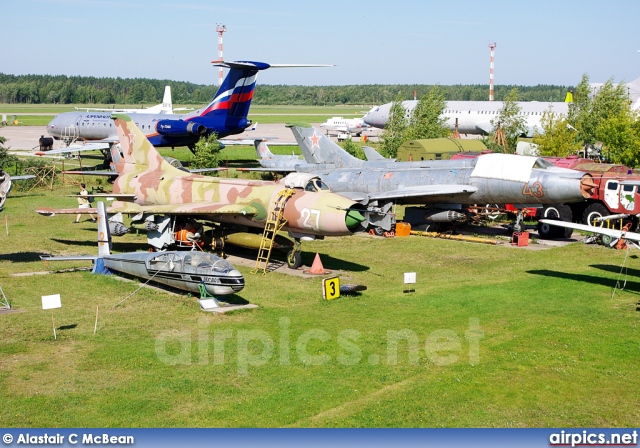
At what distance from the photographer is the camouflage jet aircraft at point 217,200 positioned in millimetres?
25125

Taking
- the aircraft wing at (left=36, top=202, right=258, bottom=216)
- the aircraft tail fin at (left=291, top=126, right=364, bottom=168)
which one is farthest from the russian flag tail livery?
the aircraft wing at (left=36, top=202, right=258, bottom=216)

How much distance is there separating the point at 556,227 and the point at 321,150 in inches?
475

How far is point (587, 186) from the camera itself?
2930 cm

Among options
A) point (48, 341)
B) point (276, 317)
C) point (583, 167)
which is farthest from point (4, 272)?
point (583, 167)

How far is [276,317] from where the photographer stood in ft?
66.1

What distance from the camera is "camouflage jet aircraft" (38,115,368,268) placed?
2512 cm

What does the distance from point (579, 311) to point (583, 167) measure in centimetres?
1553

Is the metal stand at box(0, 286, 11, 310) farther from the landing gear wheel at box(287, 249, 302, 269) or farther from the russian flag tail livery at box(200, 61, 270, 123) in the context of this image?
the russian flag tail livery at box(200, 61, 270, 123)

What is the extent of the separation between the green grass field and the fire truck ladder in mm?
1268

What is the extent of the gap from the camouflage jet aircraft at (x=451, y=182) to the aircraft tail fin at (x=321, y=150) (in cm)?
5

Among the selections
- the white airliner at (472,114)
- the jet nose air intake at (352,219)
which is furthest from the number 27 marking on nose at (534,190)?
the white airliner at (472,114)

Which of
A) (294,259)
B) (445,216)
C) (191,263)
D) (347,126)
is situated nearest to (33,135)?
(347,126)

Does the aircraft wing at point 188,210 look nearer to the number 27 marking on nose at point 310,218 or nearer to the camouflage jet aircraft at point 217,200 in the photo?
the camouflage jet aircraft at point 217,200

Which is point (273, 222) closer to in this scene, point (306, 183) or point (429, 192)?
point (306, 183)
